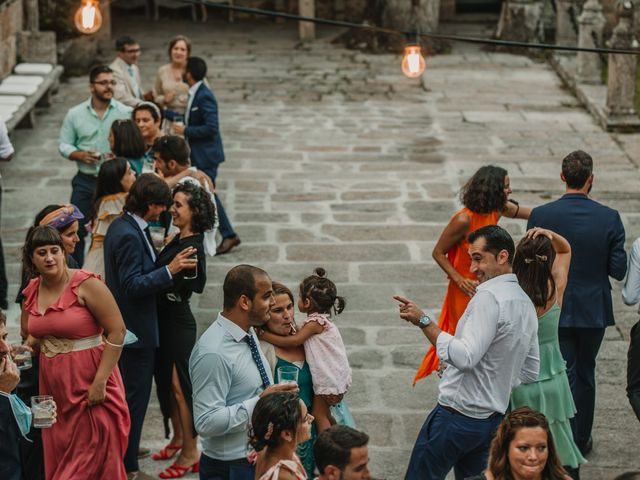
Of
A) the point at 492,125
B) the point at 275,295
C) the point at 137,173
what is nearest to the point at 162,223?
the point at 137,173

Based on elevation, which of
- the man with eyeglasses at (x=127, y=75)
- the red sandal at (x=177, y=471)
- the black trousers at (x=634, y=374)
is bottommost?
the red sandal at (x=177, y=471)

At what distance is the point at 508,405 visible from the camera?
6129mm

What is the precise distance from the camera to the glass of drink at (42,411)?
5.66 metres

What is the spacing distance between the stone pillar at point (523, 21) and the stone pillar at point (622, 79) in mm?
3993

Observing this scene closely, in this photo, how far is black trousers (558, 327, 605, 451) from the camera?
7027 mm

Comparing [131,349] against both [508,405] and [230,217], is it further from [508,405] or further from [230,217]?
[230,217]

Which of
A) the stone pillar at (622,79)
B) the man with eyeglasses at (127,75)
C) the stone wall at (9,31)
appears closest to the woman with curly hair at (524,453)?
the man with eyeglasses at (127,75)

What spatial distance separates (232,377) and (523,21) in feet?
46.3

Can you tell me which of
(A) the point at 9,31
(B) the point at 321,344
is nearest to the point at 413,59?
(B) the point at 321,344

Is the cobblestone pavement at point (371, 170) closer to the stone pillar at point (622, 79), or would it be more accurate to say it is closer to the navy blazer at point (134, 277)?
the stone pillar at point (622, 79)

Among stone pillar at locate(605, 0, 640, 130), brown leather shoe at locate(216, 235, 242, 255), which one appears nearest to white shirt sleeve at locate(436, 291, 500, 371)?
brown leather shoe at locate(216, 235, 242, 255)

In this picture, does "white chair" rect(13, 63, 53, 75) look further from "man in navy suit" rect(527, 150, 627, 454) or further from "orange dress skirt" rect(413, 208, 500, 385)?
"man in navy suit" rect(527, 150, 627, 454)

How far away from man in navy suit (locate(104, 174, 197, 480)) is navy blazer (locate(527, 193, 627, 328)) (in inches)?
80.5

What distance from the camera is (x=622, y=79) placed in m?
14.4
